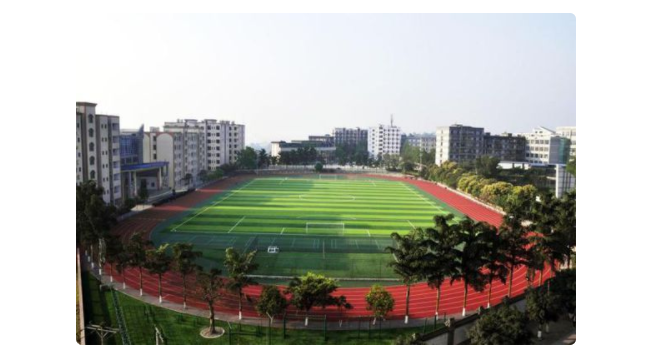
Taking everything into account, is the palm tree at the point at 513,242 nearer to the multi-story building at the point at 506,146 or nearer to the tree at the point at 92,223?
the tree at the point at 92,223

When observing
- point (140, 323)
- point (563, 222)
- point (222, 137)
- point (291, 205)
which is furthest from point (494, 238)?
point (222, 137)

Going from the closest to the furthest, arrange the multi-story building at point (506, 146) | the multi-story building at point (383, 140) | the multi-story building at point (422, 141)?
1. the multi-story building at point (506, 146)
2. the multi-story building at point (422, 141)
3. the multi-story building at point (383, 140)

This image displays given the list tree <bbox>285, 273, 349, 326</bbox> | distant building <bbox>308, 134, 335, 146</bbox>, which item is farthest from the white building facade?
tree <bbox>285, 273, 349, 326</bbox>

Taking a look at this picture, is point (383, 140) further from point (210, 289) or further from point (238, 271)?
point (210, 289)

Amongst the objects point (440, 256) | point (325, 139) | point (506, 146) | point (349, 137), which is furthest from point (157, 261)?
point (349, 137)

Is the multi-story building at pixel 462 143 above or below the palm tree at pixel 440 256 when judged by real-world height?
above

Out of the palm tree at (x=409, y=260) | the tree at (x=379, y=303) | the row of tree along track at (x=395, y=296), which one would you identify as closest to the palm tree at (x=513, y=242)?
the row of tree along track at (x=395, y=296)

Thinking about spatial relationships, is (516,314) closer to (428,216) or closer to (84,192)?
(84,192)

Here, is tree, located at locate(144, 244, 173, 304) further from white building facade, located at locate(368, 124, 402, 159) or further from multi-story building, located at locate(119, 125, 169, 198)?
white building facade, located at locate(368, 124, 402, 159)
